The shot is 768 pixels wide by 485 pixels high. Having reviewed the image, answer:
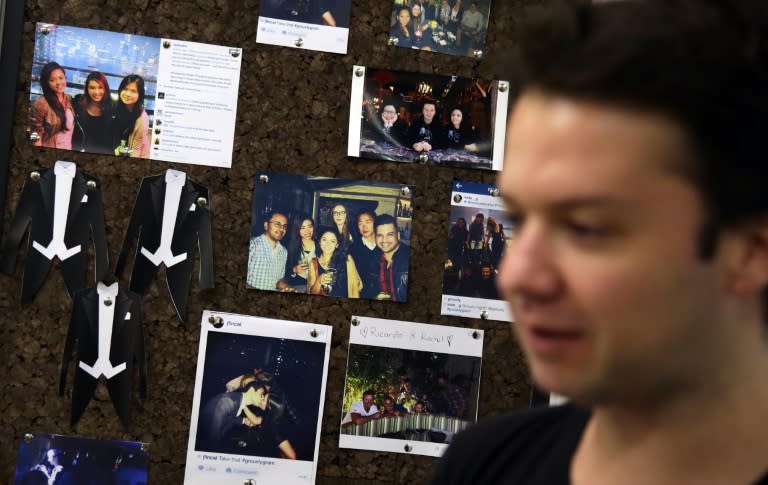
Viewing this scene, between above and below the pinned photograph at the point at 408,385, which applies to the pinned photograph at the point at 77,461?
below

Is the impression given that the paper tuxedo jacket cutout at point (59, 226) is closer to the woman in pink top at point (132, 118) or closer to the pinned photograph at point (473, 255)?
the woman in pink top at point (132, 118)

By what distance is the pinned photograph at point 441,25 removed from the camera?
→ 1.37 metres

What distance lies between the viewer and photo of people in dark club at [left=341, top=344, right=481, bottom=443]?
135 centimetres

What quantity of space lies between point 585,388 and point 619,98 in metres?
0.16

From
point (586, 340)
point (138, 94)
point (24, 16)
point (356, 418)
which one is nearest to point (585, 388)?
point (586, 340)

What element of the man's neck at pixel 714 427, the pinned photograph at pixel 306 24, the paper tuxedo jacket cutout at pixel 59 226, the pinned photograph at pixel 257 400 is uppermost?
the pinned photograph at pixel 306 24

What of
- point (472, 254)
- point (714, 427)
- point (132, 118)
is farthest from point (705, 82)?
point (132, 118)

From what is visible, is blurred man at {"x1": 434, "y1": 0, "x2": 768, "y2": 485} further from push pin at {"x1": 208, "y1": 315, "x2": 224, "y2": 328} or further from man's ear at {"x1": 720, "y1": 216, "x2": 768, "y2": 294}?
push pin at {"x1": 208, "y1": 315, "x2": 224, "y2": 328}

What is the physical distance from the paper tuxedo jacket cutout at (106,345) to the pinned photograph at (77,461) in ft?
0.12

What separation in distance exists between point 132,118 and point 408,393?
55cm

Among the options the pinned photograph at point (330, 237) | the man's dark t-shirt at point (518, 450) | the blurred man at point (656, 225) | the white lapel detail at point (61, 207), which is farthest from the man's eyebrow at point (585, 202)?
the white lapel detail at point (61, 207)

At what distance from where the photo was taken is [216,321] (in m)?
1.34

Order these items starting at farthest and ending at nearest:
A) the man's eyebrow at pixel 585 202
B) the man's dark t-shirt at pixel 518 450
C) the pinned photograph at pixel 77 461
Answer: the pinned photograph at pixel 77 461 → the man's dark t-shirt at pixel 518 450 → the man's eyebrow at pixel 585 202

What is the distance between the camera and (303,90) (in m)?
1.36
